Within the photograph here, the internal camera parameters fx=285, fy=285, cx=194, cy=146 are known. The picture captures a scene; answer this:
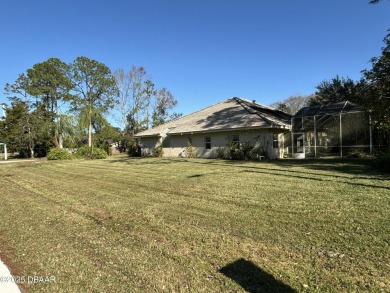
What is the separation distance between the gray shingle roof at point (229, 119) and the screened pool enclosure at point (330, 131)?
1.39 metres

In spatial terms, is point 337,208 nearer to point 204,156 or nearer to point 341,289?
point 341,289

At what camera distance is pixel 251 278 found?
3400mm

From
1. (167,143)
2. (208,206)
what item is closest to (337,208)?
(208,206)

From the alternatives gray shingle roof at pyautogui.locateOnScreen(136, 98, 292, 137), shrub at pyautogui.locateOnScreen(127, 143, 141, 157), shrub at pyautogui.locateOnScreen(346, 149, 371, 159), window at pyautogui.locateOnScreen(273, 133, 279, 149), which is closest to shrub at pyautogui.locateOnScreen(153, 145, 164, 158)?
gray shingle roof at pyautogui.locateOnScreen(136, 98, 292, 137)

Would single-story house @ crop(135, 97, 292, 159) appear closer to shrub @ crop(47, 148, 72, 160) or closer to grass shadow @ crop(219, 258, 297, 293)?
shrub @ crop(47, 148, 72, 160)

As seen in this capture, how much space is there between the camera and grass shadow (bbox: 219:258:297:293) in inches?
125

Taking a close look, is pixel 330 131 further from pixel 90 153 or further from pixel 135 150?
pixel 90 153

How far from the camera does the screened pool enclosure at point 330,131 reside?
18.5 m

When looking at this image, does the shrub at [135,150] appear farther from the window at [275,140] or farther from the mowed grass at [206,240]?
the mowed grass at [206,240]

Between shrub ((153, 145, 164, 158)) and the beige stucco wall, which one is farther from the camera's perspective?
shrub ((153, 145, 164, 158))

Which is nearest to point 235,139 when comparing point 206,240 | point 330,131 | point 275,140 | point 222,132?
point 222,132

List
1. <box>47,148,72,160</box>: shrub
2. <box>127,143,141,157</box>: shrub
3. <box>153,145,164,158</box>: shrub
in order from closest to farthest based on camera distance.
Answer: <box>153,145,164,158</box>: shrub
<box>47,148,72,160</box>: shrub
<box>127,143,141,157</box>: shrub

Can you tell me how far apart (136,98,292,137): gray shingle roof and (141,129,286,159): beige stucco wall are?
2.16 ft

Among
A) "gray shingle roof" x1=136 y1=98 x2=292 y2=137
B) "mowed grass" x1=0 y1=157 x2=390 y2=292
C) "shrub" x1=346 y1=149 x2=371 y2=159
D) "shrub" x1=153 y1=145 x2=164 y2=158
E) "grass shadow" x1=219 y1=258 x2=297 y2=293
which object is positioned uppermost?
"gray shingle roof" x1=136 y1=98 x2=292 y2=137
